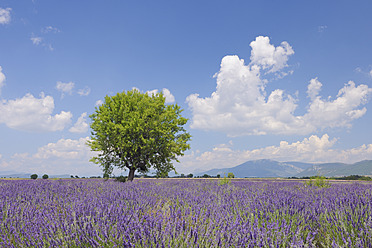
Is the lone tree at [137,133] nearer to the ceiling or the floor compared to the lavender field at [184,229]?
nearer to the ceiling

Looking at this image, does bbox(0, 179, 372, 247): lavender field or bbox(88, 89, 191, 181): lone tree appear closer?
bbox(0, 179, 372, 247): lavender field

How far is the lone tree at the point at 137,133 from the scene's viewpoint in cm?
1376

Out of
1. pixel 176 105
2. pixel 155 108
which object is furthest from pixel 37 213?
pixel 176 105

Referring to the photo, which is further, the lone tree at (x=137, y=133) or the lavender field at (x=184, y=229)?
the lone tree at (x=137, y=133)

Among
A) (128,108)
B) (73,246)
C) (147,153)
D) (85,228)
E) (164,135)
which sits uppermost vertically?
(128,108)

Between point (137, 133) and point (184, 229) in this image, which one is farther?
point (137, 133)

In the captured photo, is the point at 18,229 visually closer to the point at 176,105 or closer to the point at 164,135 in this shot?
the point at 164,135

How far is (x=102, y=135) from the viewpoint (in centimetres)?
1404

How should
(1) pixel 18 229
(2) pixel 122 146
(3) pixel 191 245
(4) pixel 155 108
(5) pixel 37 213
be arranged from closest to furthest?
(3) pixel 191 245
(1) pixel 18 229
(5) pixel 37 213
(2) pixel 122 146
(4) pixel 155 108

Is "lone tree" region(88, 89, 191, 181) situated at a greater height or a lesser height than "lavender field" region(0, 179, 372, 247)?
greater

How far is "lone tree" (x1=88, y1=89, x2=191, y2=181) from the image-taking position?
542 inches

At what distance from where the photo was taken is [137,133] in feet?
45.8

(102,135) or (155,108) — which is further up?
(155,108)

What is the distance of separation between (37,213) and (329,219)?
3.60 m
